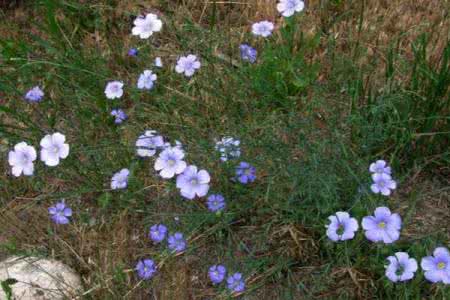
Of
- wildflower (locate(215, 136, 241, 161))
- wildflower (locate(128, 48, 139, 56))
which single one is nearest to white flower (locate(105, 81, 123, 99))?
wildflower (locate(128, 48, 139, 56))

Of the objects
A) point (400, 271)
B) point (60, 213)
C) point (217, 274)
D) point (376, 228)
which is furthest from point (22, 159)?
point (400, 271)

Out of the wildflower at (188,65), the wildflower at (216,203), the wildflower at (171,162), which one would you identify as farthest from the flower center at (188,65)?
the wildflower at (216,203)

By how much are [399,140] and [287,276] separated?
70 centimetres

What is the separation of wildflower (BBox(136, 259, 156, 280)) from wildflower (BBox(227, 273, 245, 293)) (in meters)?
0.31

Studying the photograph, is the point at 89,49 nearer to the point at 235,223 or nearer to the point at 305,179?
the point at 235,223

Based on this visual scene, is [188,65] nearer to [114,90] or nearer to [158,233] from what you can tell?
[114,90]

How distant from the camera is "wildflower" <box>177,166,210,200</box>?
2078 mm

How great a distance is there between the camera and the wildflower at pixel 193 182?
2.08m

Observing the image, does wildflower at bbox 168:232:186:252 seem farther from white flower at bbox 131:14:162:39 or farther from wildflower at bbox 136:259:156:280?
white flower at bbox 131:14:162:39

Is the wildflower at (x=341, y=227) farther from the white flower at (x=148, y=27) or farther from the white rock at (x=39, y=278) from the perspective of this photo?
the white flower at (x=148, y=27)

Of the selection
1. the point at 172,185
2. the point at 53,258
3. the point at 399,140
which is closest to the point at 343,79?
the point at 399,140

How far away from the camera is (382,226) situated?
189 centimetres

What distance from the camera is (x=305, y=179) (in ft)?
6.75

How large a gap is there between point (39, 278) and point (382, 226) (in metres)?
1.34
